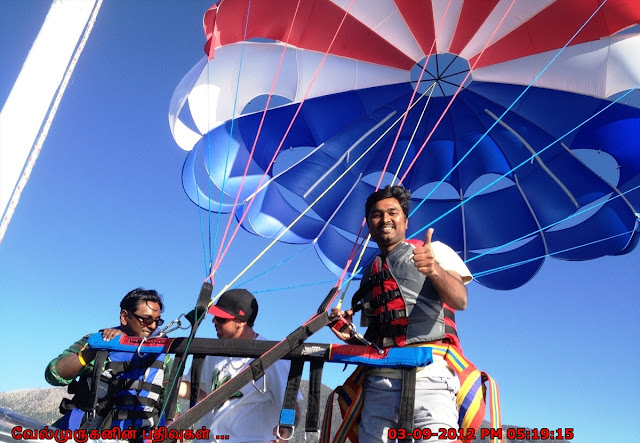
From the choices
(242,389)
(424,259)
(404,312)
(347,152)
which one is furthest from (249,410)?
(347,152)

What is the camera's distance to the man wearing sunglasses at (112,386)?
2803 millimetres

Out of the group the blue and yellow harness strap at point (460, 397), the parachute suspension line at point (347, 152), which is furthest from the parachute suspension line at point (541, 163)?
the blue and yellow harness strap at point (460, 397)

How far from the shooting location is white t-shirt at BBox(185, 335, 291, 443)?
2861 mm

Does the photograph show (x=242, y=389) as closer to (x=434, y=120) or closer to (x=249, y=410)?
(x=249, y=410)

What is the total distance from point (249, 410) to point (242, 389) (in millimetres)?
143

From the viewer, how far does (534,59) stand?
5.78 metres

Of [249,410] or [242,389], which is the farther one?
[242,389]

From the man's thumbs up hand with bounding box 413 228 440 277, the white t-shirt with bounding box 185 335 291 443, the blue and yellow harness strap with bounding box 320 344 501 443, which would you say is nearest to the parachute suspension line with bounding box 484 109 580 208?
the blue and yellow harness strap with bounding box 320 344 501 443

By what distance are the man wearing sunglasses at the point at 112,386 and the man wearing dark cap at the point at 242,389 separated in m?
0.27

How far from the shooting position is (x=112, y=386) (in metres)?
2.93

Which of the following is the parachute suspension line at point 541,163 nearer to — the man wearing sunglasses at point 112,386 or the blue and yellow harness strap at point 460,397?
the blue and yellow harness strap at point 460,397

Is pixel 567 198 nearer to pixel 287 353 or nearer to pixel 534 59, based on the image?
pixel 534 59

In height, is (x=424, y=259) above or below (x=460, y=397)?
above

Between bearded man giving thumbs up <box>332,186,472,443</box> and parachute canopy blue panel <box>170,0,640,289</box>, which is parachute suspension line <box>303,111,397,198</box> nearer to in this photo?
parachute canopy blue panel <box>170,0,640,289</box>
